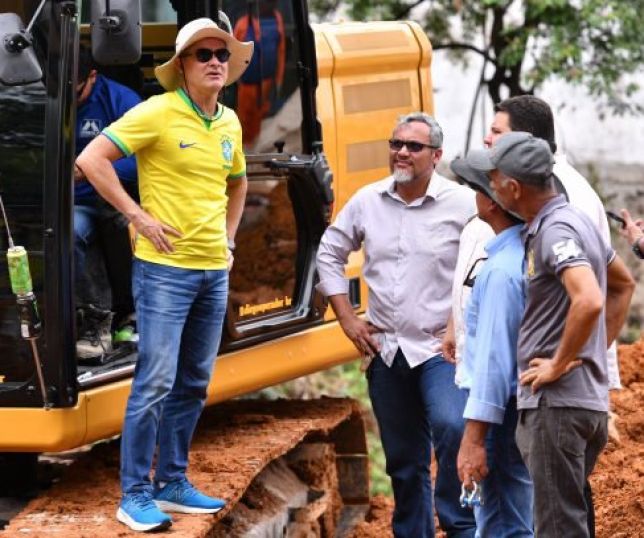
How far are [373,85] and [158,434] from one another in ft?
11.1

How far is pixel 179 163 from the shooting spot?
6.41m

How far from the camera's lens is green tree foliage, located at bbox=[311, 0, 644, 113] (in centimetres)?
1352

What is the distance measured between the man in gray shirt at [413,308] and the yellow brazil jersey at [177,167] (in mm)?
1048

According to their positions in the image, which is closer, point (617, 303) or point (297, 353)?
point (617, 303)

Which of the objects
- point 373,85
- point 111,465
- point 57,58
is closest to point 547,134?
point 57,58

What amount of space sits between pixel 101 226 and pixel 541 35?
292 inches

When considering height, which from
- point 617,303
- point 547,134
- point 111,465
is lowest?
point 111,465

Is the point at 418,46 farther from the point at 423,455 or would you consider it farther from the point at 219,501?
the point at 219,501

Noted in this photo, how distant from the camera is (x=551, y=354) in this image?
5422 mm

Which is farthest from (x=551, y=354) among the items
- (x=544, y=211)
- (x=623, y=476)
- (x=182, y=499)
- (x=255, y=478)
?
(x=255, y=478)

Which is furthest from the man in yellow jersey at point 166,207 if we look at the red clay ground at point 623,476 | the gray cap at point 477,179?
the red clay ground at point 623,476

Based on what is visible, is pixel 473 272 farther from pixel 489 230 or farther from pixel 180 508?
pixel 180 508

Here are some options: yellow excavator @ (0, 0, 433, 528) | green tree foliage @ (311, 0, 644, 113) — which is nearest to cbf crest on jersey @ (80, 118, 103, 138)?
yellow excavator @ (0, 0, 433, 528)

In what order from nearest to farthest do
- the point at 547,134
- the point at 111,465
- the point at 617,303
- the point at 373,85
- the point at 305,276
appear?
the point at 617,303 → the point at 547,134 → the point at 111,465 → the point at 305,276 → the point at 373,85
